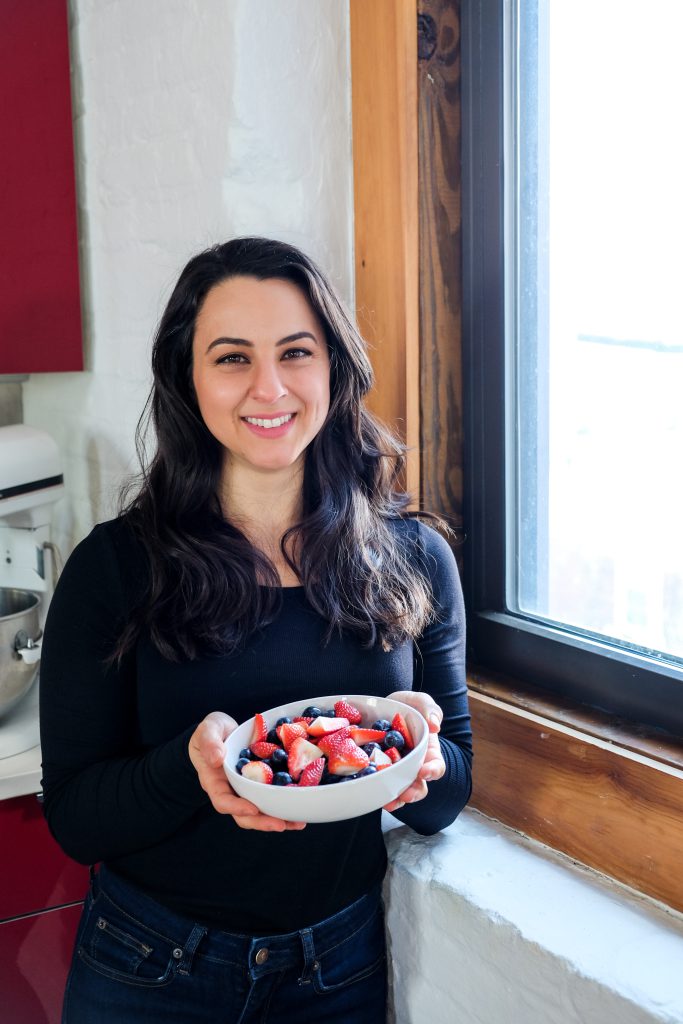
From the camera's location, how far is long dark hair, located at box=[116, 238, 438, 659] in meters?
1.18

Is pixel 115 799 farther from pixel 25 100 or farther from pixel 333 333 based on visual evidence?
pixel 25 100

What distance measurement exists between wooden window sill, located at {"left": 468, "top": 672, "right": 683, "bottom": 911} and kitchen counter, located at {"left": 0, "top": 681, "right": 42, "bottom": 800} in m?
0.76

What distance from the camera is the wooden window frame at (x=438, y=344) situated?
1240mm

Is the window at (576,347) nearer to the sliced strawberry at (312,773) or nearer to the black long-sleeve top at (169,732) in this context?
the black long-sleeve top at (169,732)

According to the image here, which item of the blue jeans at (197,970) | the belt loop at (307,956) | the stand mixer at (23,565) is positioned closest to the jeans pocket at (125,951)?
the blue jeans at (197,970)

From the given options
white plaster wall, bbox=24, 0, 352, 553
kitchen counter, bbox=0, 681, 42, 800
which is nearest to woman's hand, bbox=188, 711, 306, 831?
kitchen counter, bbox=0, 681, 42, 800

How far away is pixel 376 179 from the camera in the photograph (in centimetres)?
149

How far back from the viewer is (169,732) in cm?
118

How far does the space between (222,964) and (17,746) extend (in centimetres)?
70

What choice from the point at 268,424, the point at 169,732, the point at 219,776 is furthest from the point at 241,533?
the point at 219,776

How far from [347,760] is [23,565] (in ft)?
4.46

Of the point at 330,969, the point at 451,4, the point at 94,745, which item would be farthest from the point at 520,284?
the point at 330,969

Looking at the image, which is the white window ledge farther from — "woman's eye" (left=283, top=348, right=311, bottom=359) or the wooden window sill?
"woman's eye" (left=283, top=348, right=311, bottom=359)

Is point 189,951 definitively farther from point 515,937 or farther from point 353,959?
point 515,937
